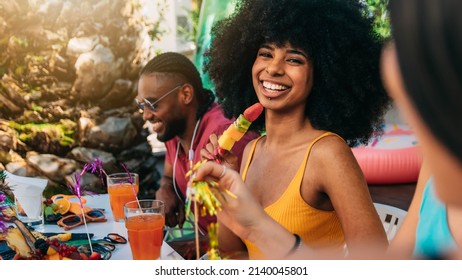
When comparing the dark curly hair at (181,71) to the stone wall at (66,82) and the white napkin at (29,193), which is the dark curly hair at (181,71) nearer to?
the stone wall at (66,82)

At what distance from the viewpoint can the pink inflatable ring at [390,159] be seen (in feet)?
9.37

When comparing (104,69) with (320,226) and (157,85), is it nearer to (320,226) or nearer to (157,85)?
(157,85)

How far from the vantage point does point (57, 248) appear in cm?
114

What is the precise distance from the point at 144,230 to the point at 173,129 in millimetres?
720

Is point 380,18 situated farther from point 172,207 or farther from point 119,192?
point 172,207

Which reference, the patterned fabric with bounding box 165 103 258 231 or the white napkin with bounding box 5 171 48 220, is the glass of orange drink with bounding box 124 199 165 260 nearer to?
the white napkin with bounding box 5 171 48 220

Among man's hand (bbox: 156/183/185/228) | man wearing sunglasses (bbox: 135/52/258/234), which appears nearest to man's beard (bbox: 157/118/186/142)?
man wearing sunglasses (bbox: 135/52/258/234)

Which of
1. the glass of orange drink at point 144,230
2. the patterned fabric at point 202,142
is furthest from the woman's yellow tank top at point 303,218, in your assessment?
the patterned fabric at point 202,142

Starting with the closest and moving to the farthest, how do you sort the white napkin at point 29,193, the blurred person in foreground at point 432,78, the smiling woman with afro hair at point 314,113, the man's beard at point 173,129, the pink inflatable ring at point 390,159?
the blurred person in foreground at point 432,78
the smiling woman with afro hair at point 314,113
the white napkin at point 29,193
the man's beard at point 173,129
the pink inflatable ring at point 390,159

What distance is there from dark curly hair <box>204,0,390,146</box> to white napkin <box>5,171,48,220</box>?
2.11 ft

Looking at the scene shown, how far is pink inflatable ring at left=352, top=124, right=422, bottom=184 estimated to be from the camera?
2857 millimetres

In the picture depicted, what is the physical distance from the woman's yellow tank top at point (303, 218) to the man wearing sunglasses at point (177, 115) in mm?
559
